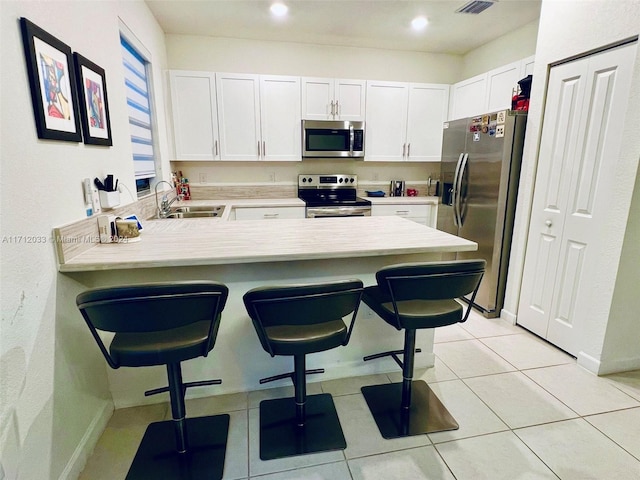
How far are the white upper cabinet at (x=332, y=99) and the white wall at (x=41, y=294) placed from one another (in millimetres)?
2386

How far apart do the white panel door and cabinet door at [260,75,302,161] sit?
8.19 feet

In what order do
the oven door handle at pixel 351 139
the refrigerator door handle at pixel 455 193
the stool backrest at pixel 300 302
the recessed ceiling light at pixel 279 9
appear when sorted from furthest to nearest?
1. the oven door handle at pixel 351 139
2. the refrigerator door handle at pixel 455 193
3. the recessed ceiling light at pixel 279 9
4. the stool backrest at pixel 300 302

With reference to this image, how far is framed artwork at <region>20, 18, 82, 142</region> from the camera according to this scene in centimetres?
127

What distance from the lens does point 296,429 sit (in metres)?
1.74

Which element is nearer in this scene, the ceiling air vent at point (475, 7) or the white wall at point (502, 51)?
the ceiling air vent at point (475, 7)

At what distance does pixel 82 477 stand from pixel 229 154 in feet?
10.4

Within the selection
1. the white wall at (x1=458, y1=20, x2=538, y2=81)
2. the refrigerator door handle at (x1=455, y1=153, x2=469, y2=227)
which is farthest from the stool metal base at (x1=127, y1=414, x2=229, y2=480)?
the white wall at (x1=458, y1=20, x2=538, y2=81)

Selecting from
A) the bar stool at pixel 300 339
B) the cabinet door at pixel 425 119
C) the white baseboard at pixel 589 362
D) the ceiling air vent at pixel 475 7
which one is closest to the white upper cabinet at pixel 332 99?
the cabinet door at pixel 425 119

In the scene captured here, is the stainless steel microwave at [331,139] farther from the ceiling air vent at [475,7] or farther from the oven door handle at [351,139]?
the ceiling air vent at [475,7]

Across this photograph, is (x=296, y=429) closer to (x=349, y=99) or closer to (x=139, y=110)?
(x=139, y=110)

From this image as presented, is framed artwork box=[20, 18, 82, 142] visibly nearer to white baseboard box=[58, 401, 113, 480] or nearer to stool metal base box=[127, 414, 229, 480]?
white baseboard box=[58, 401, 113, 480]

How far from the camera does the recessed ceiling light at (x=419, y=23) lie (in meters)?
3.36

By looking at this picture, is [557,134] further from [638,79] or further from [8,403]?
[8,403]

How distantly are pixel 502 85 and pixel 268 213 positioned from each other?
290cm
